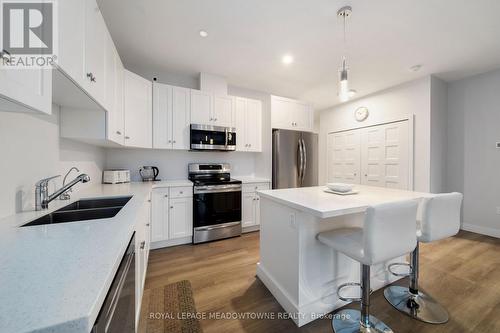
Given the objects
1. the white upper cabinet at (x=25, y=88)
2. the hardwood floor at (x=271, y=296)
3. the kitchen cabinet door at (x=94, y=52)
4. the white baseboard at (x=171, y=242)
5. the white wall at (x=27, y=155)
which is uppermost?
the kitchen cabinet door at (x=94, y=52)

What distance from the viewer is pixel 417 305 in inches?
63.4

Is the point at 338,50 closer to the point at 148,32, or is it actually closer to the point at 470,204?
the point at 148,32

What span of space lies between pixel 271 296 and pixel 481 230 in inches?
156

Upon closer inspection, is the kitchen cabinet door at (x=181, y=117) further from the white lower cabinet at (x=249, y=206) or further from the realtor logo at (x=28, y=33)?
the realtor logo at (x=28, y=33)

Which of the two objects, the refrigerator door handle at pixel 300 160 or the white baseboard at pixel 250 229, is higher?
the refrigerator door handle at pixel 300 160

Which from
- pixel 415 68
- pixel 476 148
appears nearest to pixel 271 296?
pixel 415 68

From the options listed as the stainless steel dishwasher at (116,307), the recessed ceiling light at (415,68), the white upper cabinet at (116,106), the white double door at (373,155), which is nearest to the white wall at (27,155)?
the white upper cabinet at (116,106)

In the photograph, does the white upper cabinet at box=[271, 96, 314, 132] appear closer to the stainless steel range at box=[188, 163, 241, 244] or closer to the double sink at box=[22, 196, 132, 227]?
the stainless steel range at box=[188, 163, 241, 244]

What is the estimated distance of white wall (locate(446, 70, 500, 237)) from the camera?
3.09 metres

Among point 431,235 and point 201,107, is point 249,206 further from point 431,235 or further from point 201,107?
point 431,235

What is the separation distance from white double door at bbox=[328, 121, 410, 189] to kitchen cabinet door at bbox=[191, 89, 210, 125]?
127 inches

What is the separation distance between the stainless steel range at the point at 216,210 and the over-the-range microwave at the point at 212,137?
579 mm

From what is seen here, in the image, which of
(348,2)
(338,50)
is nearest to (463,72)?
(338,50)

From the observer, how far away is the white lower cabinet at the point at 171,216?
2.61 meters
